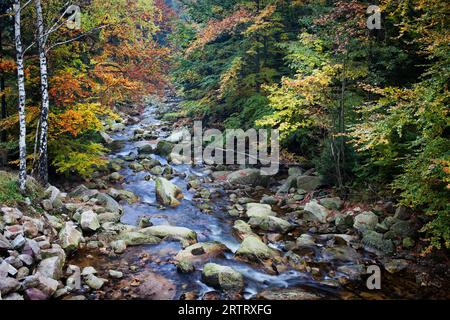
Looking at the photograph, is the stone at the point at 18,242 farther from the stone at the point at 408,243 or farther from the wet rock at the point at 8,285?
the stone at the point at 408,243

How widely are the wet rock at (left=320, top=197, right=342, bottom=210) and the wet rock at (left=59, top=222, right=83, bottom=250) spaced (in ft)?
25.6

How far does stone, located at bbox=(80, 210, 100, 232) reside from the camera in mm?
8938

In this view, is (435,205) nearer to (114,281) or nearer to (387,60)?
(387,60)

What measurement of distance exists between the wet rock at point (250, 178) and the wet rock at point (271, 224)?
13.9 feet

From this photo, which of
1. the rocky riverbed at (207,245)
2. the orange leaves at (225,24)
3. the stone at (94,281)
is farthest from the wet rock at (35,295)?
the orange leaves at (225,24)

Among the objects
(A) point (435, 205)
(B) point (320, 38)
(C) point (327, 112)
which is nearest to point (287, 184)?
(C) point (327, 112)

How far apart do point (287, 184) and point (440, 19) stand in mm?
7658

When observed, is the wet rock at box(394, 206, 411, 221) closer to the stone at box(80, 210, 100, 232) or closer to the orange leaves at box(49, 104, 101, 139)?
the stone at box(80, 210, 100, 232)

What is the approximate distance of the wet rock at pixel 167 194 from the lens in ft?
40.2

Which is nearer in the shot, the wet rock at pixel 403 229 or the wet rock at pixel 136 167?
the wet rock at pixel 403 229

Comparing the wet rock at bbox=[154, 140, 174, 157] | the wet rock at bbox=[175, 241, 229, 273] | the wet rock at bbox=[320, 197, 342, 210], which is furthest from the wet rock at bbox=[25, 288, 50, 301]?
the wet rock at bbox=[154, 140, 174, 157]

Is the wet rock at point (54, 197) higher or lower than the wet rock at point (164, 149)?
lower

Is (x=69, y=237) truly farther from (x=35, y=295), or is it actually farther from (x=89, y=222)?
(x=35, y=295)

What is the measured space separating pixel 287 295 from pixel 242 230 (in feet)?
11.1
